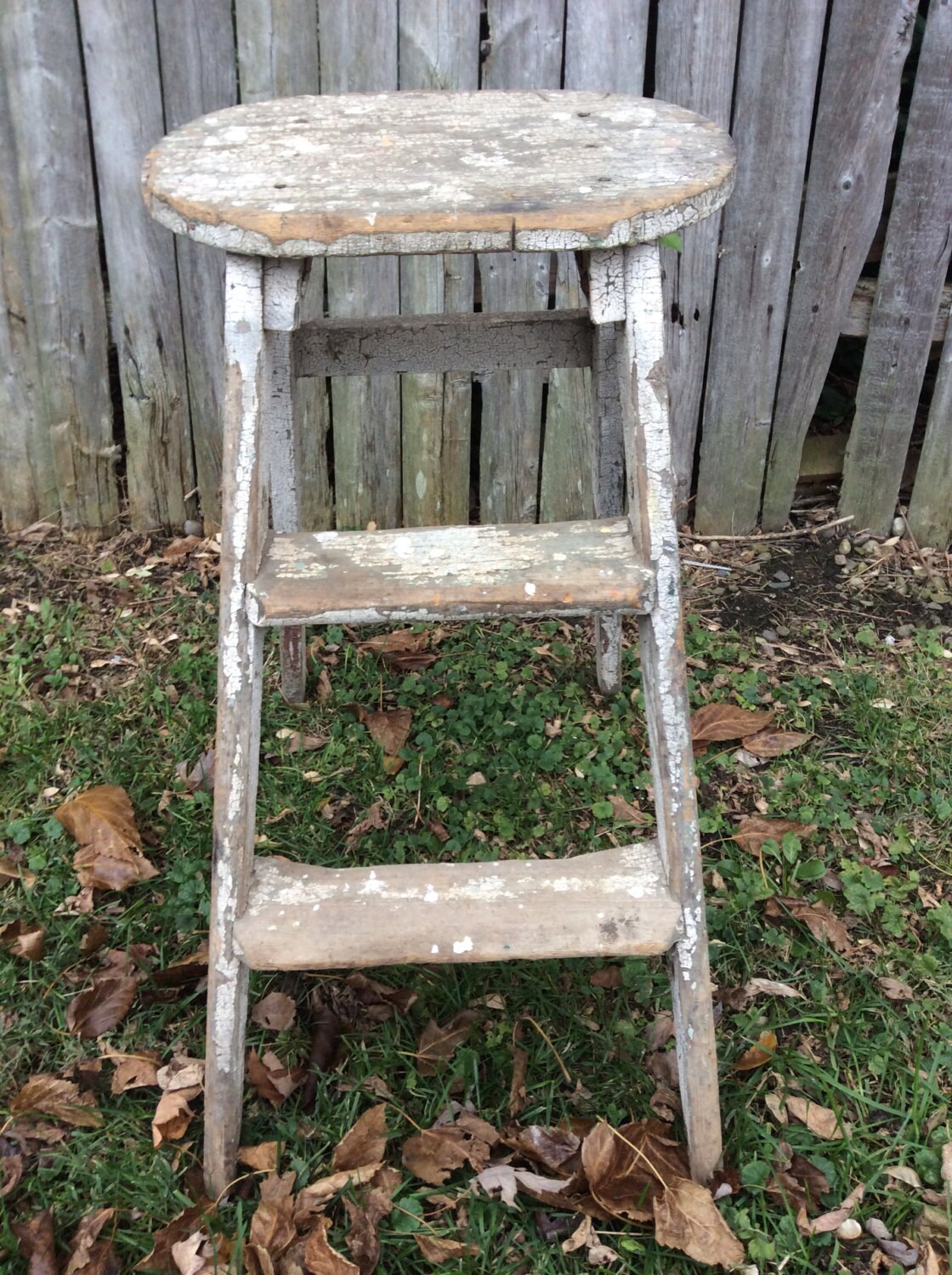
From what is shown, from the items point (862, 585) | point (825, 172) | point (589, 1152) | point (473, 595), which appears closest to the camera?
point (473, 595)

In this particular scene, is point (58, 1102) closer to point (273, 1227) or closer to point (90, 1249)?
point (90, 1249)

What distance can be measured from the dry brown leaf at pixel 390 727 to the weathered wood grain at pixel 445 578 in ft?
2.83

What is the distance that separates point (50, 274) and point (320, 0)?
864mm

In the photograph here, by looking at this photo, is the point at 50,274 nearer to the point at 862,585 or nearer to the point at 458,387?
the point at 458,387

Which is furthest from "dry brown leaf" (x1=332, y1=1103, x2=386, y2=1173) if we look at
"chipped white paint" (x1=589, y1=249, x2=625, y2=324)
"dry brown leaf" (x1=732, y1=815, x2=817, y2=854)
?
"chipped white paint" (x1=589, y1=249, x2=625, y2=324)

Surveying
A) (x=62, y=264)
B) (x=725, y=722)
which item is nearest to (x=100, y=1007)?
(x=725, y=722)

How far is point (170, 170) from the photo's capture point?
1.39m

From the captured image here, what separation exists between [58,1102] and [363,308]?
1.75 meters

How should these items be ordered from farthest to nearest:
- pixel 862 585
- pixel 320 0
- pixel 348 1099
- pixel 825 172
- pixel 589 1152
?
pixel 862 585, pixel 825 172, pixel 320 0, pixel 348 1099, pixel 589 1152

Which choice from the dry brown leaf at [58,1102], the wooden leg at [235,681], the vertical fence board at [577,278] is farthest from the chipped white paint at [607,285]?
the dry brown leaf at [58,1102]

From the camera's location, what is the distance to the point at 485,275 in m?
2.52

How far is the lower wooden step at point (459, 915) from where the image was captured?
1.37 m

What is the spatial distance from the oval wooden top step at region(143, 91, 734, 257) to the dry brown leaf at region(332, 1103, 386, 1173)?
1.16 m

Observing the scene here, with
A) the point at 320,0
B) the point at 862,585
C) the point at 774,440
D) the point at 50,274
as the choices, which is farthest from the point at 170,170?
the point at 862,585
